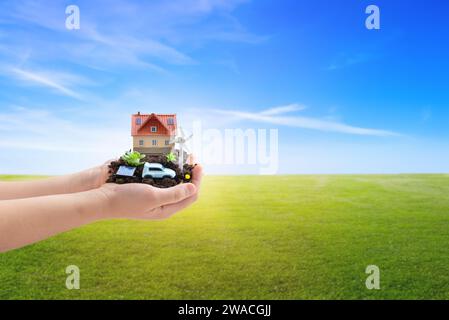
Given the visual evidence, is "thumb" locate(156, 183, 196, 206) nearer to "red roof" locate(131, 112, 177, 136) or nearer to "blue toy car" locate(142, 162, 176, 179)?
"blue toy car" locate(142, 162, 176, 179)

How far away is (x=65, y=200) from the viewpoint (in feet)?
8.22

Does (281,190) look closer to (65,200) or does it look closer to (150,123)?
(150,123)

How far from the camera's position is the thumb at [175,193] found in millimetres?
3014

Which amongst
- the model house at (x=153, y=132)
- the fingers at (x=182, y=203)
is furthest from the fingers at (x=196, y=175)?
the model house at (x=153, y=132)

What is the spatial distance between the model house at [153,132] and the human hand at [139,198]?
0.56m

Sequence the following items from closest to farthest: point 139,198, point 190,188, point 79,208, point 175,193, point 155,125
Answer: point 79,208
point 139,198
point 175,193
point 190,188
point 155,125

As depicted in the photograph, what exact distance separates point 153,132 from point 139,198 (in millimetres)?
909

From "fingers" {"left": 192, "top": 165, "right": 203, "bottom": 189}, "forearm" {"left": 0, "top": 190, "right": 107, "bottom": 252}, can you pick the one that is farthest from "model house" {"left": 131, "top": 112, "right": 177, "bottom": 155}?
"forearm" {"left": 0, "top": 190, "right": 107, "bottom": 252}

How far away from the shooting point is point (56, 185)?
347cm

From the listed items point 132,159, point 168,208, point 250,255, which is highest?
point 132,159

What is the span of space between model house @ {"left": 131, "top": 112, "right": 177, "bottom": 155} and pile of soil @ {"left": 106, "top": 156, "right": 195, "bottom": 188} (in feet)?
0.62

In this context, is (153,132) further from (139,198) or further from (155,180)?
(139,198)

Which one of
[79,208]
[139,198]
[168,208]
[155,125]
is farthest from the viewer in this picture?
[155,125]

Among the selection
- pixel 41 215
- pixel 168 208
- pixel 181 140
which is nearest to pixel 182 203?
pixel 168 208
